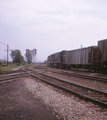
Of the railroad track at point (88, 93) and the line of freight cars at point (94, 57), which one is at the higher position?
the line of freight cars at point (94, 57)

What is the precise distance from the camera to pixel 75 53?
21.2 meters

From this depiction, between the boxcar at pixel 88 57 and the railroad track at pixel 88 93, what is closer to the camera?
the railroad track at pixel 88 93

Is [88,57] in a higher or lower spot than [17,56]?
lower

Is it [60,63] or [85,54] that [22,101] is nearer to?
[85,54]

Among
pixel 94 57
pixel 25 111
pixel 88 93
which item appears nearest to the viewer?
pixel 25 111

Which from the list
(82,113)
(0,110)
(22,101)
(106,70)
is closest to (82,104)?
(82,113)

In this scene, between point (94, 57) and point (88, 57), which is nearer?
point (94, 57)

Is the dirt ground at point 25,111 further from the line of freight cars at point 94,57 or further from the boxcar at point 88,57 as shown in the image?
the boxcar at point 88,57

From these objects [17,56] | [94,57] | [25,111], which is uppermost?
[17,56]

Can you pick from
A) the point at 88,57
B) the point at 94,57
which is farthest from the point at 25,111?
the point at 88,57

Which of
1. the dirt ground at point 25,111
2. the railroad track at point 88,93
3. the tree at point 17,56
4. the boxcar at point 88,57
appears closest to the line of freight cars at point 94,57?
the boxcar at point 88,57

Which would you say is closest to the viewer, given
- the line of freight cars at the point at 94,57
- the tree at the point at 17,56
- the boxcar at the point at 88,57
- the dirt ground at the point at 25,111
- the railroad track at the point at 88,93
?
the dirt ground at the point at 25,111

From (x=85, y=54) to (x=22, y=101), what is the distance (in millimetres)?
14770

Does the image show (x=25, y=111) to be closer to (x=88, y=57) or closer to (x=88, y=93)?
(x=88, y=93)
